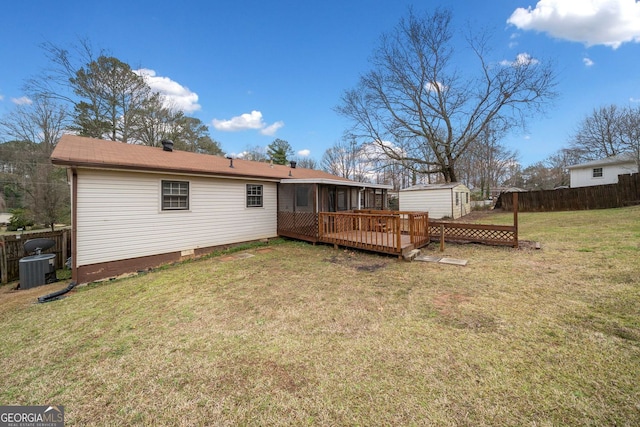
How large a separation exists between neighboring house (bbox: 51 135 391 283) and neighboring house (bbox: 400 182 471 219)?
10113 mm

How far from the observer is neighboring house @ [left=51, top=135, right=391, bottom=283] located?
5855mm

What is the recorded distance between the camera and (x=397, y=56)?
18.0 metres

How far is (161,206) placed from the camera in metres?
6.99

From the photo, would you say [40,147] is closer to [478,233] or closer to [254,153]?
[254,153]

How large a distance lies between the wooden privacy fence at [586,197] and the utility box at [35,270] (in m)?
26.1

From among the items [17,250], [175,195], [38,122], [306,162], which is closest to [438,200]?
[175,195]

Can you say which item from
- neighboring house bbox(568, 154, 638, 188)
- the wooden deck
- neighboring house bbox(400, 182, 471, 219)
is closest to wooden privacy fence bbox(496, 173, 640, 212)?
neighboring house bbox(400, 182, 471, 219)

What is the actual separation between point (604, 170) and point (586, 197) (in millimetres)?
7471

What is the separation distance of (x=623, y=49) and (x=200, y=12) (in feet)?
69.8

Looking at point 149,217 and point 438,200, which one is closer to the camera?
point 149,217

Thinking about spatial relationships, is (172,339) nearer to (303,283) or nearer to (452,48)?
(303,283)

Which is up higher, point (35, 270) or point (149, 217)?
point (149, 217)

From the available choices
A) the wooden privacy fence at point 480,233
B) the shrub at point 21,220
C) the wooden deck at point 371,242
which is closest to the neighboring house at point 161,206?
the wooden deck at point 371,242

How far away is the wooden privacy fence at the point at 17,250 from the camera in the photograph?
703cm
